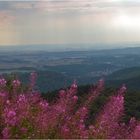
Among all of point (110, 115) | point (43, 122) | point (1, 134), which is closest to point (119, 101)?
point (110, 115)

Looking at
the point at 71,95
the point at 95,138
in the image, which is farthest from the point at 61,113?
the point at 95,138

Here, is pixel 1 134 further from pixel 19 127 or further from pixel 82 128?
pixel 82 128

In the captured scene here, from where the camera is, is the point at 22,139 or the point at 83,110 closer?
the point at 22,139

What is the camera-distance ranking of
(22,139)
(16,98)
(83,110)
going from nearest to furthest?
(22,139)
(83,110)
(16,98)

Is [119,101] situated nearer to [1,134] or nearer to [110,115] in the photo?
[110,115]

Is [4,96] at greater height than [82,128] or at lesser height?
greater

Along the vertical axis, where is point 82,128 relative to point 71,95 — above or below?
below

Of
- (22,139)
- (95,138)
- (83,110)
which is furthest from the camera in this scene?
(83,110)

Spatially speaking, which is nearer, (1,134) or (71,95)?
(1,134)
